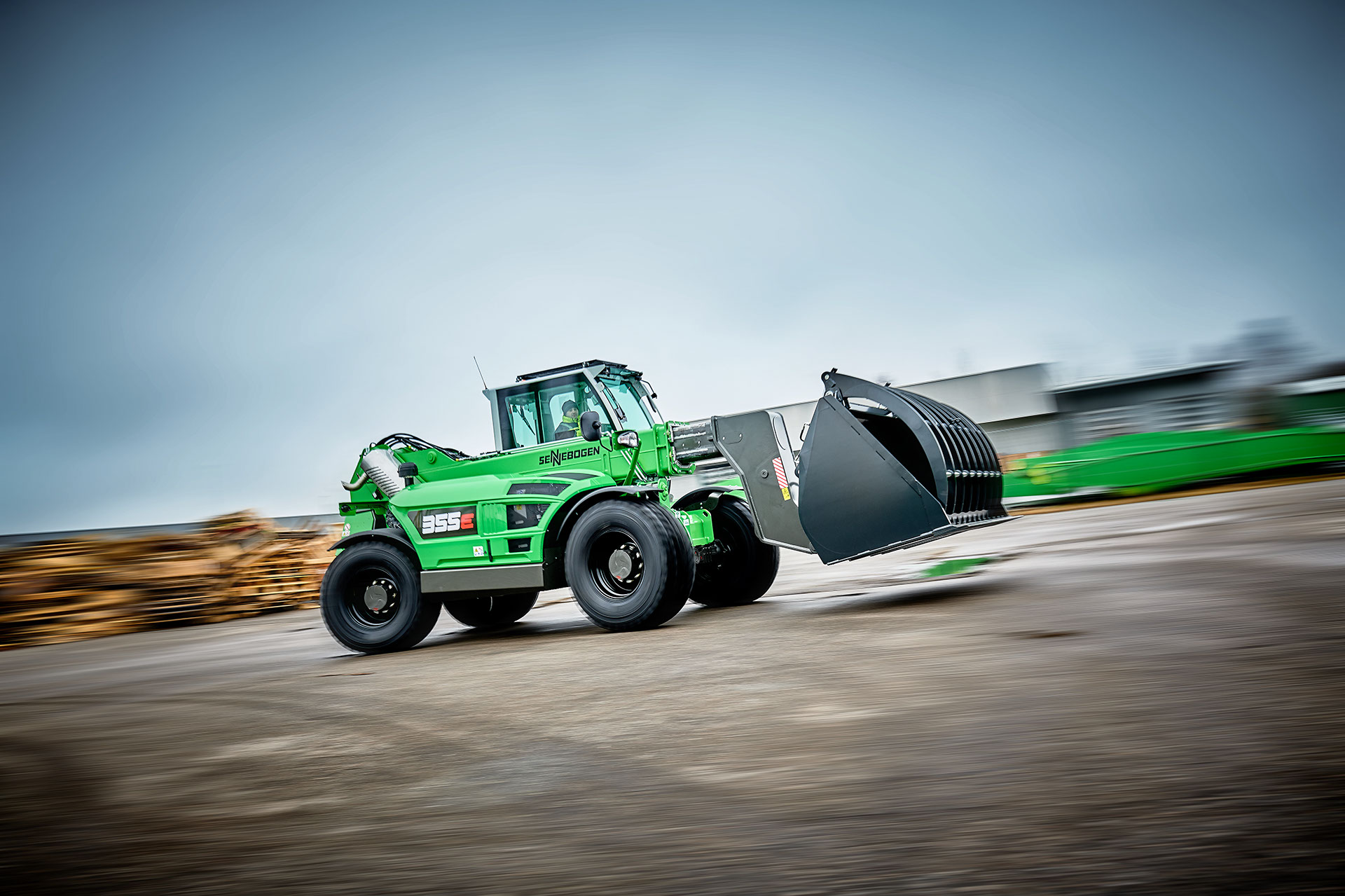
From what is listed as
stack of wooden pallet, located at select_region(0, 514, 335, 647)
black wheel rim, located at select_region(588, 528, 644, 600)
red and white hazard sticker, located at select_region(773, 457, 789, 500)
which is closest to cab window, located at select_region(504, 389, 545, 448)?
black wheel rim, located at select_region(588, 528, 644, 600)

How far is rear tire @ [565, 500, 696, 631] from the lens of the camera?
6945 mm

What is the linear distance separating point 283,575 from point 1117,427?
78.2ft

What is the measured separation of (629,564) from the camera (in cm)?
728

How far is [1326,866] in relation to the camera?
5.77 ft

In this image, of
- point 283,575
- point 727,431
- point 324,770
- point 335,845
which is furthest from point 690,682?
point 283,575

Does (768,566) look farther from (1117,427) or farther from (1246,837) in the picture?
(1117,427)

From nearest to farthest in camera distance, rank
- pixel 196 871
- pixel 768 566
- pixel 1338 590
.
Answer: pixel 196 871 < pixel 1338 590 < pixel 768 566

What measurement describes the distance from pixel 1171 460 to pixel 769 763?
21509mm

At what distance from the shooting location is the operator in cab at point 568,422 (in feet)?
27.1

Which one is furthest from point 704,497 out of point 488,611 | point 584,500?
point 488,611

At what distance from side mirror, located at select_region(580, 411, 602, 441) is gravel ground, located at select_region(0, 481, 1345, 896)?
2202 millimetres

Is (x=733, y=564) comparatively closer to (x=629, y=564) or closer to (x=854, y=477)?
(x=629, y=564)

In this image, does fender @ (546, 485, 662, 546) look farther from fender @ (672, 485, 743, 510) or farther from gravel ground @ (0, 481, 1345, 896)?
gravel ground @ (0, 481, 1345, 896)

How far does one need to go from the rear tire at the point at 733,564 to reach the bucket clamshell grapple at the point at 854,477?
136 centimetres
